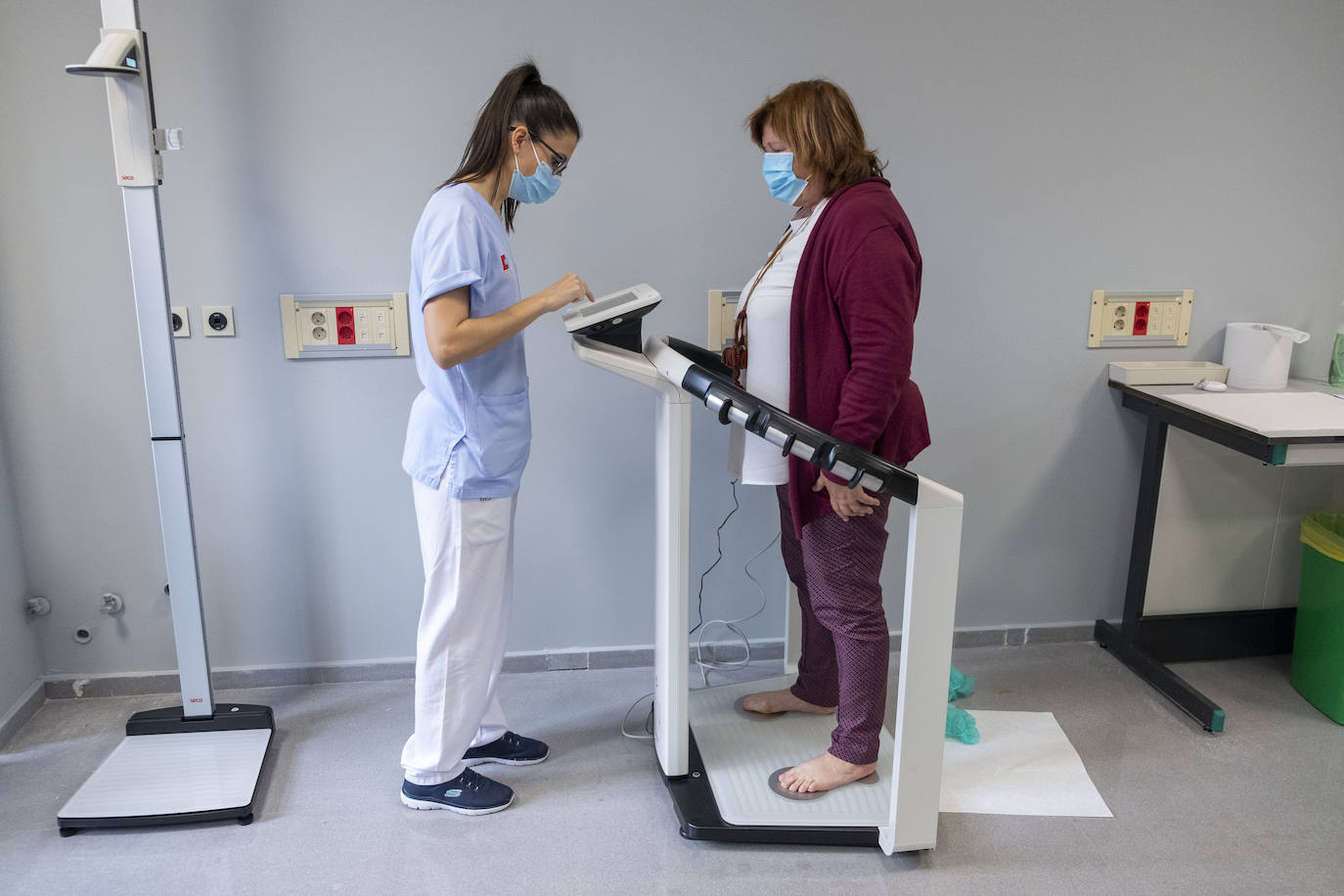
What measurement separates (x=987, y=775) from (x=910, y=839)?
396 mm

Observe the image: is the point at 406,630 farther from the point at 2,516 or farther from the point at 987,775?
the point at 987,775

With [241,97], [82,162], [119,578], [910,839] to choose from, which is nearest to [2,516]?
[119,578]

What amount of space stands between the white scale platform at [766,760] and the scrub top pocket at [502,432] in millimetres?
779

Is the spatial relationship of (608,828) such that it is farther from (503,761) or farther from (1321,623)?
(1321,623)

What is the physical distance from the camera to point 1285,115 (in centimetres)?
246

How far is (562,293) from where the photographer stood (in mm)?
1722

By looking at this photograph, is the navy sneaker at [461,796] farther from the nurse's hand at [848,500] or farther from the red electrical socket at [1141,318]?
the red electrical socket at [1141,318]

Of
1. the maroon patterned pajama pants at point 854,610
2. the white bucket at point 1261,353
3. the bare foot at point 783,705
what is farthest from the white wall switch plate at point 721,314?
the white bucket at point 1261,353

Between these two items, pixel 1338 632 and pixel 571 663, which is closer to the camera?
pixel 1338 632

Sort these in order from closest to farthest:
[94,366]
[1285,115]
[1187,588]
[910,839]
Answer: [910,839] → [94,366] → [1285,115] → [1187,588]

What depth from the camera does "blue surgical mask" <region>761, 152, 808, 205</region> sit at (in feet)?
5.70

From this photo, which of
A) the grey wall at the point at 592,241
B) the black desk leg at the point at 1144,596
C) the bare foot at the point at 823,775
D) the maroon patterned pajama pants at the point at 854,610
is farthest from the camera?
the black desk leg at the point at 1144,596

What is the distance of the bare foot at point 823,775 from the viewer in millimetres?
1901

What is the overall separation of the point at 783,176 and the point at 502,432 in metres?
0.72
